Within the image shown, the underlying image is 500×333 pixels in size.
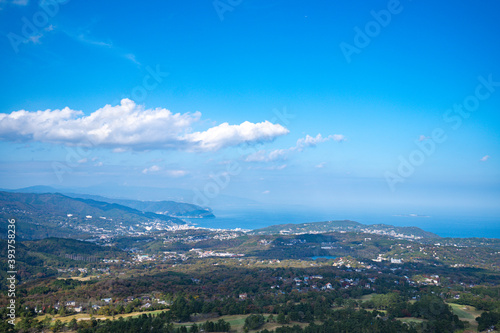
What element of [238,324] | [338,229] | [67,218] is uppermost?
[238,324]

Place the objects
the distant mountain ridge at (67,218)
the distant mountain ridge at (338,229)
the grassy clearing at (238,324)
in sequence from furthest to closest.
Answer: the distant mountain ridge at (338,229), the distant mountain ridge at (67,218), the grassy clearing at (238,324)

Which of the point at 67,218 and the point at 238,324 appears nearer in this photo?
the point at 238,324

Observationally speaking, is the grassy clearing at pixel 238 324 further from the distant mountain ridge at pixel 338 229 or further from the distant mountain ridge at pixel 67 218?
the distant mountain ridge at pixel 338 229

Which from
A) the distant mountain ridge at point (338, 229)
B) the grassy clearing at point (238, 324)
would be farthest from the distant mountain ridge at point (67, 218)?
the grassy clearing at point (238, 324)

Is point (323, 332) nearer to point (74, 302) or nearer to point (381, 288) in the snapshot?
point (381, 288)

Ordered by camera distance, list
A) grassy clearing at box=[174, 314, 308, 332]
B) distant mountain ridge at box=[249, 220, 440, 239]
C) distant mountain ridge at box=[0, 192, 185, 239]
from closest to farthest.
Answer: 1. grassy clearing at box=[174, 314, 308, 332]
2. distant mountain ridge at box=[0, 192, 185, 239]
3. distant mountain ridge at box=[249, 220, 440, 239]

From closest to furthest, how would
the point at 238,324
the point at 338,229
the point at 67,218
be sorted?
the point at 238,324
the point at 67,218
the point at 338,229

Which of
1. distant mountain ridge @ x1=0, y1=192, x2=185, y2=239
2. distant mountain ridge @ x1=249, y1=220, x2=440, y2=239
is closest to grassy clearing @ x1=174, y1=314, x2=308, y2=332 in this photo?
distant mountain ridge @ x1=0, y1=192, x2=185, y2=239

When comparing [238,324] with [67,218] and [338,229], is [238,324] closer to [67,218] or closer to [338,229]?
[338,229]

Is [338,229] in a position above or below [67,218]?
below

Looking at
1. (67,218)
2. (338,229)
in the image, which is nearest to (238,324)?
(338,229)

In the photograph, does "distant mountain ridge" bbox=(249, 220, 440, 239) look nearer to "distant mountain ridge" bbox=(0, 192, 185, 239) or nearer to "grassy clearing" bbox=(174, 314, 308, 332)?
"distant mountain ridge" bbox=(0, 192, 185, 239)

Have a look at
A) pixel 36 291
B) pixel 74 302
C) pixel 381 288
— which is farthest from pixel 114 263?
pixel 381 288
